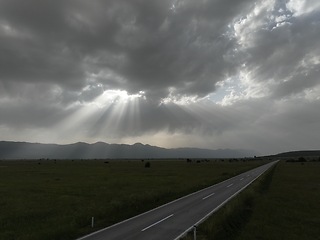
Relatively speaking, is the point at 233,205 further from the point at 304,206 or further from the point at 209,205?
the point at 304,206

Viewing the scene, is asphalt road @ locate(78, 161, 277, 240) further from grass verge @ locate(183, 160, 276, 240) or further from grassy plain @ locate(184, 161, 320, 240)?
grassy plain @ locate(184, 161, 320, 240)

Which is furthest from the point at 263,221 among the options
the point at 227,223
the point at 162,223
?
the point at 162,223

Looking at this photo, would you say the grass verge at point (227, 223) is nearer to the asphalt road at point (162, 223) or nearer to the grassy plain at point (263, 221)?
the grassy plain at point (263, 221)

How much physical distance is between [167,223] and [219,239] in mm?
4183

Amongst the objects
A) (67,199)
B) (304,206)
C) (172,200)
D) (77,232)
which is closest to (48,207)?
(67,199)

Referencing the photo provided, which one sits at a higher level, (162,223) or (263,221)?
(162,223)

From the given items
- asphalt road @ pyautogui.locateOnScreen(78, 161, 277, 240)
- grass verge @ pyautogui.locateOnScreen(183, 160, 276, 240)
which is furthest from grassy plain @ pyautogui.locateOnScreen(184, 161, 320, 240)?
asphalt road @ pyautogui.locateOnScreen(78, 161, 277, 240)

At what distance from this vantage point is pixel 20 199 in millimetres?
27250

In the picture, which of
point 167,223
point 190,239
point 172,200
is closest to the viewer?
point 190,239

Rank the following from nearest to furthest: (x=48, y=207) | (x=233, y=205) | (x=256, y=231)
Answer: (x=256, y=231) < (x=233, y=205) < (x=48, y=207)

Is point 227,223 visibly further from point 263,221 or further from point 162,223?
point 162,223

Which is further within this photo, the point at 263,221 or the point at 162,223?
the point at 263,221

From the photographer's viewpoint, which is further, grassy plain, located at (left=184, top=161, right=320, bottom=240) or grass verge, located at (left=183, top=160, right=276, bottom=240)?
grassy plain, located at (left=184, top=161, right=320, bottom=240)

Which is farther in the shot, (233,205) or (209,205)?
(209,205)
